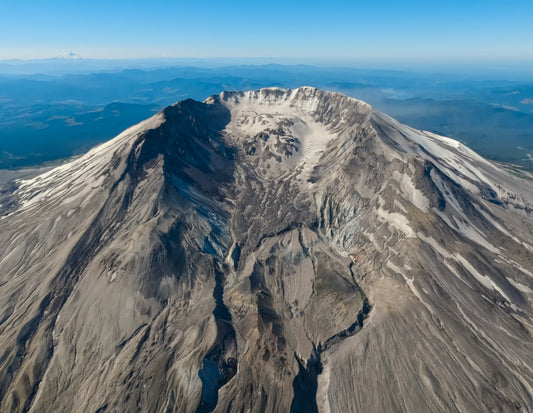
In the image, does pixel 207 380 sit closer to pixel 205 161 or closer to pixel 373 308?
pixel 373 308

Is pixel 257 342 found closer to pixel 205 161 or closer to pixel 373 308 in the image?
pixel 373 308

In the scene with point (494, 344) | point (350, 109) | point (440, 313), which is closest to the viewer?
point (494, 344)

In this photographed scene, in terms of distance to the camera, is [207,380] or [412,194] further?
[412,194]

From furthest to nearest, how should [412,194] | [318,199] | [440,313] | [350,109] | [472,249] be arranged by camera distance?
[350,109] → [318,199] → [412,194] → [472,249] → [440,313]

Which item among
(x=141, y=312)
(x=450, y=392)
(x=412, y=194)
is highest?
(x=412, y=194)

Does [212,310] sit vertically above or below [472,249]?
below

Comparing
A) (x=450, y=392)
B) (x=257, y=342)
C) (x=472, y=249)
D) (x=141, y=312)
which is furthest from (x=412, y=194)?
(x=141, y=312)

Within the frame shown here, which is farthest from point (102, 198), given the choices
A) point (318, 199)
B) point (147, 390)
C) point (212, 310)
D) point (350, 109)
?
point (350, 109)
